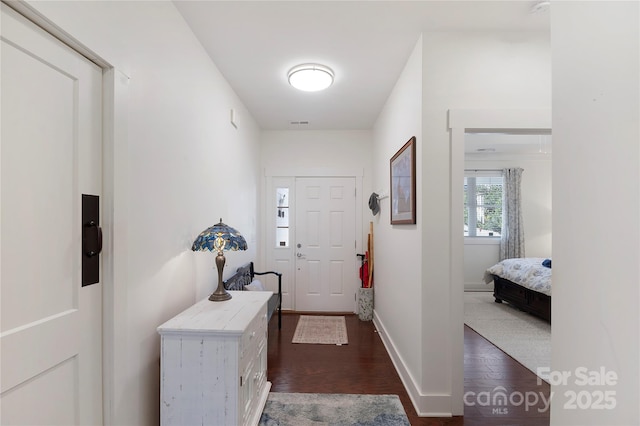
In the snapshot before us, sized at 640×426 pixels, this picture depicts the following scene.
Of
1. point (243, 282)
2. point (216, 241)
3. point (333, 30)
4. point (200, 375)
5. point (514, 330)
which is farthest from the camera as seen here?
point (514, 330)

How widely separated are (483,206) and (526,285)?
2.20 metres

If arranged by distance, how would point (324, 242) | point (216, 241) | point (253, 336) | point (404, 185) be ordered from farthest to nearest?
point (324, 242), point (404, 185), point (216, 241), point (253, 336)

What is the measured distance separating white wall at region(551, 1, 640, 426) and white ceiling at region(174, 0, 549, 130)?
1248 millimetres

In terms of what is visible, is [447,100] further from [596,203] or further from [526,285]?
[526,285]

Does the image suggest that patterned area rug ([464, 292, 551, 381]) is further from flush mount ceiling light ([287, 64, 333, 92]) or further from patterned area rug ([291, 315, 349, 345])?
flush mount ceiling light ([287, 64, 333, 92])

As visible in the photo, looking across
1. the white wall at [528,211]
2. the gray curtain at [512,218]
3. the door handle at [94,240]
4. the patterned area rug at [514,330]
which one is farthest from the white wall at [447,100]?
the gray curtain at [512,218]

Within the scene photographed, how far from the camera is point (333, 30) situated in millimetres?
1932

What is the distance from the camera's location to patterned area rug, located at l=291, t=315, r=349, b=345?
10.3 ft

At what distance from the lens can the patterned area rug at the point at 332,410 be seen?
1852 millimetres

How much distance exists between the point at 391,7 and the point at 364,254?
305cm

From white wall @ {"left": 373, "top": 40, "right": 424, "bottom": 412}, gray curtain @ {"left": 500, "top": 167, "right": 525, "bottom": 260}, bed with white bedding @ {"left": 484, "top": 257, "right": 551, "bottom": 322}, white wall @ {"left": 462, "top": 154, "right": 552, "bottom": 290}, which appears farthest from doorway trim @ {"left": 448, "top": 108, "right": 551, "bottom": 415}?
gray curtain @ {"left": 500, "top": 167, "right": 525, "bottom": 260}

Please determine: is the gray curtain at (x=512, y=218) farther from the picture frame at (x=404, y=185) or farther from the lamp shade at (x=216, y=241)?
the lamp shade at (x=216, y=241)

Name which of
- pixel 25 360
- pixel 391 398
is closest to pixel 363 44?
pixel 25 360

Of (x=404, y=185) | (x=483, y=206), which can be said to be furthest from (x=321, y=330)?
(x=483, y=206)
